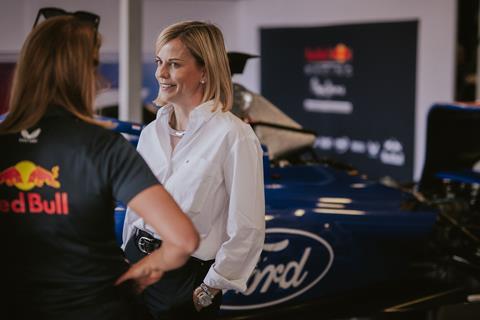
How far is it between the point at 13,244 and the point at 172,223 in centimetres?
37

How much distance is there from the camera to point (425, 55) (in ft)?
26.3

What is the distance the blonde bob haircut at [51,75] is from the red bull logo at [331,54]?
7.45m

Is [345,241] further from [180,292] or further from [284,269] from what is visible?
[180,292]

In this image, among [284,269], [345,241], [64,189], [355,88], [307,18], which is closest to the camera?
[64,189]

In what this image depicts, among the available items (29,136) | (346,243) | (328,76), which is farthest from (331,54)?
(29,136)

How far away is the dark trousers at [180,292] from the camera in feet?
7.72

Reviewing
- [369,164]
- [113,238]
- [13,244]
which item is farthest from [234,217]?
[369,164]

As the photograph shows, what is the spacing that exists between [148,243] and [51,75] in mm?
762

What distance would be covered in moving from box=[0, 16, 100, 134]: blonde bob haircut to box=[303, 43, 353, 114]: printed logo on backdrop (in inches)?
292

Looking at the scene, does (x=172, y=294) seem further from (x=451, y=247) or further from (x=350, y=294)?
(x=451, y=247)

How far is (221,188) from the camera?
92.0 inches

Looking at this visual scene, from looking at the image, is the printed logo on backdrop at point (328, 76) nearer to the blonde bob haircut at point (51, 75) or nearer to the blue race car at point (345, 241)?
the blue race car at point (345, 241)

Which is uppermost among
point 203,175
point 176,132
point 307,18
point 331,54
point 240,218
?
point 307,18

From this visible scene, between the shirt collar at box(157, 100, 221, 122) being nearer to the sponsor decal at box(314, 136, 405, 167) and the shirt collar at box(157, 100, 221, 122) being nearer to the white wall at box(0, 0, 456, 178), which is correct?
the white wall at box(0, 0, 456, 178)
